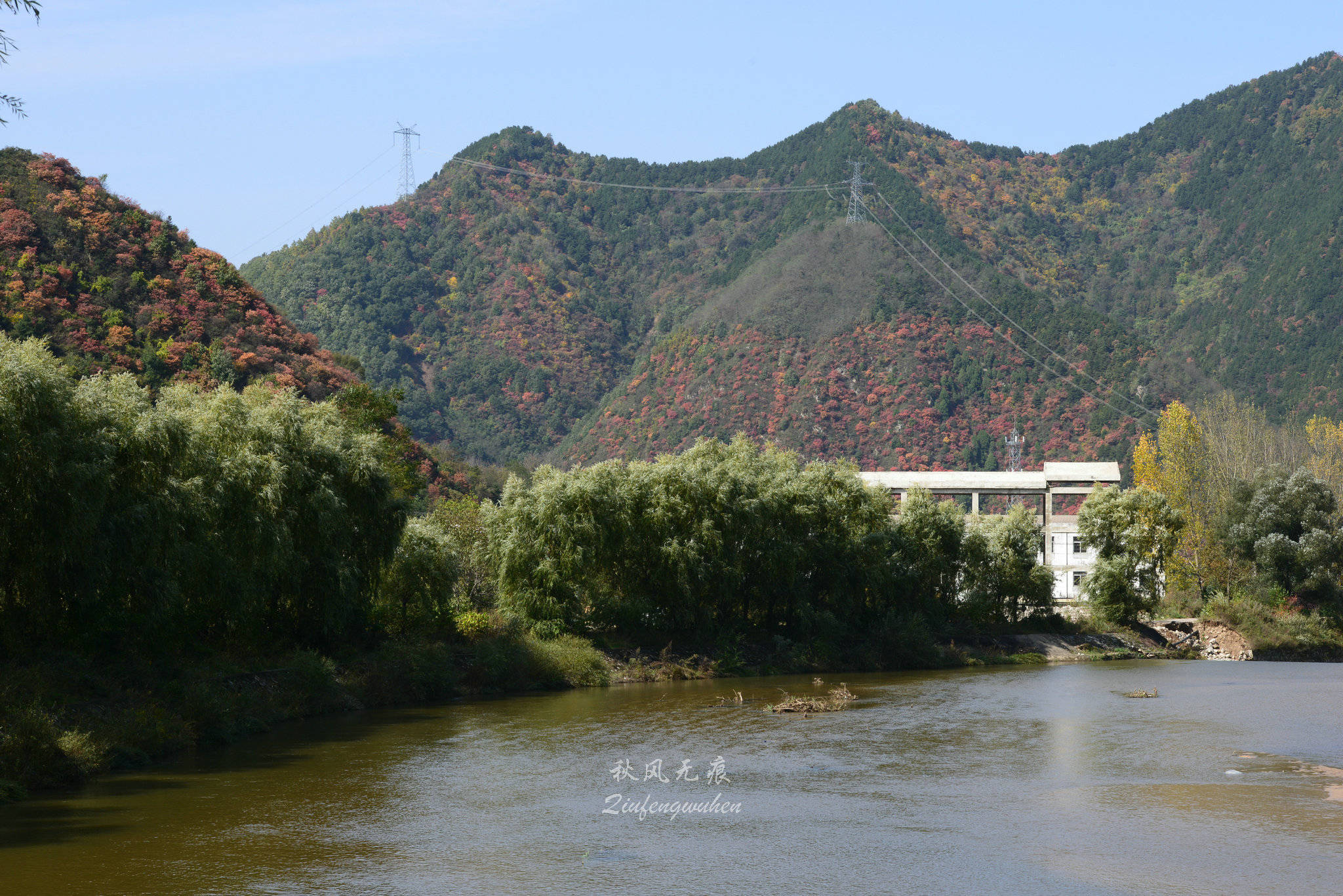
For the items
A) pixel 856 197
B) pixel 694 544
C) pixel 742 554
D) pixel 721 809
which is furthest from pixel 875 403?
pixel 721 809

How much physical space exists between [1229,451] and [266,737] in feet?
186

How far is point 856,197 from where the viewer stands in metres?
146

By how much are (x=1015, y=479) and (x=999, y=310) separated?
51116 mm

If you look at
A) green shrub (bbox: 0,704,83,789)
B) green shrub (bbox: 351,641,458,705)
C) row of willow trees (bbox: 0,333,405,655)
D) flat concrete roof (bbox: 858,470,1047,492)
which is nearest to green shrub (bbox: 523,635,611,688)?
green shrub (bbox: 351,641,458,705)

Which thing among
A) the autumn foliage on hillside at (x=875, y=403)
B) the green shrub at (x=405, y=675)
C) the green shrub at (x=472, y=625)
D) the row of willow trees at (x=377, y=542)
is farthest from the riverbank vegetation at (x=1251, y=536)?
the green shrub at (x=405, y=675)

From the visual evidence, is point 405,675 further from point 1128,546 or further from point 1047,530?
point 1047,530

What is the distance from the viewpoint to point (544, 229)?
183 metres

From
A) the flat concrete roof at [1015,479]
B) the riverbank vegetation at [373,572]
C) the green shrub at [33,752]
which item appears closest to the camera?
the green shrub at [33,752]

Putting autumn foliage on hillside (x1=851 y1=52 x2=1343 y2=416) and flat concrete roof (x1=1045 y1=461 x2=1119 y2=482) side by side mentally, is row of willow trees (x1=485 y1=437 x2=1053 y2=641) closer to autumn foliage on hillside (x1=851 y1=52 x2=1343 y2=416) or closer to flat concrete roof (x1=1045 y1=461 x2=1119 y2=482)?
→ flat concrete roof (x1=1045 y1=461 x2=1119 y2=482)

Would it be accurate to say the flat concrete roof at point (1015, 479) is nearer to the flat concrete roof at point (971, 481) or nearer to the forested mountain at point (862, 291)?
the flat concrete roof at point (971, 481)

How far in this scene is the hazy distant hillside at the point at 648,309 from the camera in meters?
118

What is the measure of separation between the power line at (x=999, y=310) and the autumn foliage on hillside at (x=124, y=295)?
72186 millimetres

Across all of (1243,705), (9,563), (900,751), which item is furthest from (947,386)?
(9,563)

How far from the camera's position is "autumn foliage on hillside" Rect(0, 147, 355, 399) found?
56000 mm
